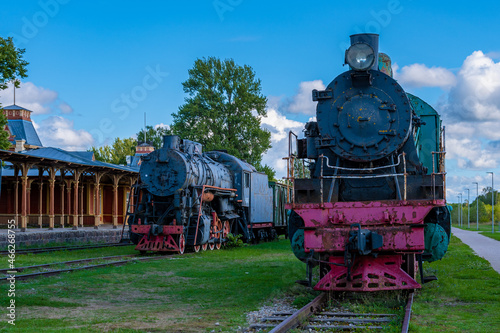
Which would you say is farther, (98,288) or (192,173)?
(192,173)

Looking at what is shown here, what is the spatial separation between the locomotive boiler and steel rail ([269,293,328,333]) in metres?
0.32

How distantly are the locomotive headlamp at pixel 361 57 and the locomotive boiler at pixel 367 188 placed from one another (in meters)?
0.02

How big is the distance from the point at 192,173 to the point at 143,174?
1757 millimetres

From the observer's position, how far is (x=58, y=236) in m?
25.4

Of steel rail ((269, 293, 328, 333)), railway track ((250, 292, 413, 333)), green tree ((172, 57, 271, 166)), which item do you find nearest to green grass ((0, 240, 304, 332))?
railway track ((250, 292, 413, 333))

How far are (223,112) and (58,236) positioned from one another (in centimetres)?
2578

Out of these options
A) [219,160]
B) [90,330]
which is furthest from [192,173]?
[90,330]

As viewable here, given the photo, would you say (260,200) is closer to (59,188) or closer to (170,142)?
(170,142)

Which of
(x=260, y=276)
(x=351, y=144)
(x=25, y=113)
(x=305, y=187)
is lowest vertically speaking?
(x=260, y=276)

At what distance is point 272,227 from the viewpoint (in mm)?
30422

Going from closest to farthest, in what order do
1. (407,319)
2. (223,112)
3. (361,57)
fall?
(407,319), (361,57), (223,112)

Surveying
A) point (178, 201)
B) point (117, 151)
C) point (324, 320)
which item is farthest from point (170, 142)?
point (117, 151)

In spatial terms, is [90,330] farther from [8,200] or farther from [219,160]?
[8,200]

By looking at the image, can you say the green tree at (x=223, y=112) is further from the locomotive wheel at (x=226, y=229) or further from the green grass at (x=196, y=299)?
the green grass at (x=196, y=299)
